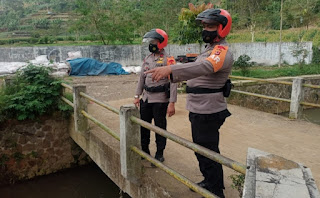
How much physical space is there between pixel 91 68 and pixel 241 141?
11226 mm

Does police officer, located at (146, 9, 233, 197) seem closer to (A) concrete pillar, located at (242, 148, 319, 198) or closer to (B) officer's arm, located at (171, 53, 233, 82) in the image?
(B) officer's arm, located at (171, 53, 233, 82)

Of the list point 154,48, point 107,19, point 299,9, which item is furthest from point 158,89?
point 299,9

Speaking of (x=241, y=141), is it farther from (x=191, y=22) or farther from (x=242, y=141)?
(x=191, y=22)

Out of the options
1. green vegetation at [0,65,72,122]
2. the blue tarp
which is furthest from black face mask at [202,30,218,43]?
the blue tarp

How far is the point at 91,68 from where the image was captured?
14.6 m

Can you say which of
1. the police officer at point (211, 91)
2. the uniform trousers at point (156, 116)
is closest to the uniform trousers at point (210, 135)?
the police officer at point (211, 91)

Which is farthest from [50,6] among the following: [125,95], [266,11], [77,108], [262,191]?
[262,191]

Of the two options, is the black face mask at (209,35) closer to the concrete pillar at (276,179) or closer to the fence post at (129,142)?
the fence post at (129,142)

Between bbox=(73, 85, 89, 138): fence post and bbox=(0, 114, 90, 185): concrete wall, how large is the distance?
1.58 meters

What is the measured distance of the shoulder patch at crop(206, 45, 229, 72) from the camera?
220 cm

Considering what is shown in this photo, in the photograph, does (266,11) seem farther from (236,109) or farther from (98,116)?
(98,116)

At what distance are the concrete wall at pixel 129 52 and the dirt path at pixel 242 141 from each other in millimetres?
10418

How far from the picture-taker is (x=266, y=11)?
2570cm

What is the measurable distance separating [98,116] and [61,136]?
1.26m
